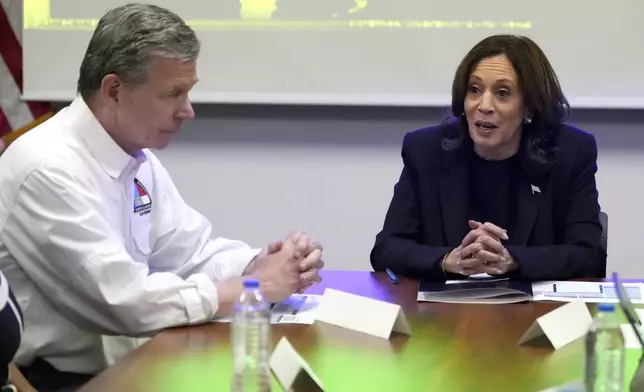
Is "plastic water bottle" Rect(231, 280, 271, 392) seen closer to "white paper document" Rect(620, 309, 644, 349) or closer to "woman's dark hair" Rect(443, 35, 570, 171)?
"white paper document" Rect(620, 309, 644, 349)

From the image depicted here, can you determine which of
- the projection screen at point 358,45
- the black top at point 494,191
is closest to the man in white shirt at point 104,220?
the black top at point 494,191

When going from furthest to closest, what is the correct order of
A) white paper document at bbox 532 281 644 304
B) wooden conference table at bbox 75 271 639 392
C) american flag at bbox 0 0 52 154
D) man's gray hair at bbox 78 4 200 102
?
american flag at bbox 0 0 52 154
white paper document at bbox 532 281 644 304
man's gray hair at bbox 78 4 200 102
wooden conference table at bbox 75 271 639 392

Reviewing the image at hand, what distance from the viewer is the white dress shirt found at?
73.6 inches

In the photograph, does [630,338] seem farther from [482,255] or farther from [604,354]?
[482,255]

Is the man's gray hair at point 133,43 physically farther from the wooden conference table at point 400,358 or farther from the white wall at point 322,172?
the white wall at point 322,172

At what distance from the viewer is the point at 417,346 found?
5.83 ft

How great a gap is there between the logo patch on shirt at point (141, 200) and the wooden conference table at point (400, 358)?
18.1 inches

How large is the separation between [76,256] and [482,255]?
106 cm

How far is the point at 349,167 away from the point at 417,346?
218 cm

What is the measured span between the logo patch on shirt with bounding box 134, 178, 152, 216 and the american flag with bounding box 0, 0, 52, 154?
5.89 ft

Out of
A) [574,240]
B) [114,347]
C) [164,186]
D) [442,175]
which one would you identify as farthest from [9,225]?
[574,240]

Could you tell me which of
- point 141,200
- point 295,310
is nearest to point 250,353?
point 295,310

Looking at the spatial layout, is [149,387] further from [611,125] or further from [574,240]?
A: [611,125]

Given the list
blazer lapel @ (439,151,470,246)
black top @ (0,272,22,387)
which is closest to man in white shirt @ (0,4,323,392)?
black top @ (0,272,22,387)
